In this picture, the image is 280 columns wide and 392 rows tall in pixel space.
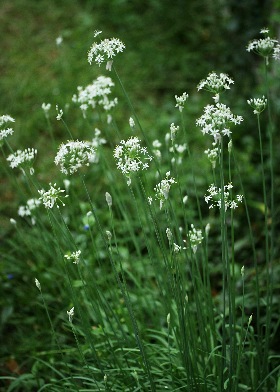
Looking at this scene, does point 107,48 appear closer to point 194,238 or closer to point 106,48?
point 106,48

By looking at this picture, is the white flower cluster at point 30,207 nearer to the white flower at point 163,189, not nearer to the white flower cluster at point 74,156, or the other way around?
the white flower cluster at point 74,156

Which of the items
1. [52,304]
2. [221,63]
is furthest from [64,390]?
[221,63]

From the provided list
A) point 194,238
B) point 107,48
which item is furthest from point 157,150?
point 107,48

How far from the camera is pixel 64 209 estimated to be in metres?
4.33

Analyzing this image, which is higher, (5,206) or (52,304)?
(5,206)

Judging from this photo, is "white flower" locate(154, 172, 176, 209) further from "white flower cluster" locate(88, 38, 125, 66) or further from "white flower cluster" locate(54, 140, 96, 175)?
"white flower cluster" locate(88, 38, 125, 66)

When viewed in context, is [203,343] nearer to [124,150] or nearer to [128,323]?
[128,323]

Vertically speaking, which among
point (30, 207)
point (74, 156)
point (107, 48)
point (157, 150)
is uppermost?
point (107, 48)

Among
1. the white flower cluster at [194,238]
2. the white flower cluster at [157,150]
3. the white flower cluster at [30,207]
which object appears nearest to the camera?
the white flower cluster at [194,238]

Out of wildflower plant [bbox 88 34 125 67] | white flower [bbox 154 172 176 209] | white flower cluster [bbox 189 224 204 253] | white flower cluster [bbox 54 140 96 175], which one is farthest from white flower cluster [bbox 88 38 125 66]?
white flower cluster [bbox 189 224 204 253]

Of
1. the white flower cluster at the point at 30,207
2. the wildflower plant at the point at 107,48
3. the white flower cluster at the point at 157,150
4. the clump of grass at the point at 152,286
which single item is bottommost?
the clump of grass at the point at 152,286

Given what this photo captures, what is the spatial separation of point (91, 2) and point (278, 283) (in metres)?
5.13

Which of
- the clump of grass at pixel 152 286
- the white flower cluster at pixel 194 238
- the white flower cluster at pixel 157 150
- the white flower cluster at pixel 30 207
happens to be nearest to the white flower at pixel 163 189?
the clump of grass at pixel 152 286

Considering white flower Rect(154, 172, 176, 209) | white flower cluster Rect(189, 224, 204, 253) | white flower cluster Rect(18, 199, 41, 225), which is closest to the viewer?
white flower Rect(154, 172, 176, 209)
